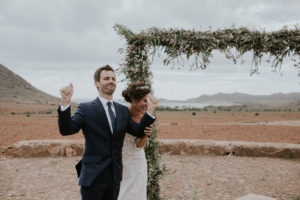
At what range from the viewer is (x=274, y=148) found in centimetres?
891

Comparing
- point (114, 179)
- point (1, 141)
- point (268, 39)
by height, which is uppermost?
point (268, 39)

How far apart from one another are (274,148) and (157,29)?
6685mm

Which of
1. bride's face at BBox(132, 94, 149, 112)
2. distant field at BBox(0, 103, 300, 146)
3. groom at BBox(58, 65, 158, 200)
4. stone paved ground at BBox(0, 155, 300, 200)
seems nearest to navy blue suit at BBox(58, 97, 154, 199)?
groom at BBox(58, 65, 158, 200)

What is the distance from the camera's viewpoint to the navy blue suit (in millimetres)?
2287

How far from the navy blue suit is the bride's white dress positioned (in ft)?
2.29

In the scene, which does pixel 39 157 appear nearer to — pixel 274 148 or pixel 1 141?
pixel 1 141

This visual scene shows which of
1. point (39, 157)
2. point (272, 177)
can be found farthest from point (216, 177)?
point (39, 157)

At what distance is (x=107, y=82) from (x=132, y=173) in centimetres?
127

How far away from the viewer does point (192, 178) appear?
6543 mm

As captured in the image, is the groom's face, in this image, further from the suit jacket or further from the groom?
the suit jacket

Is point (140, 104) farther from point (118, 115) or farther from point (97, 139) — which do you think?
point (97, 139)

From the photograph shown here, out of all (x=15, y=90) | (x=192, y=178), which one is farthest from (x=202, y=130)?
(x=15, y=90)

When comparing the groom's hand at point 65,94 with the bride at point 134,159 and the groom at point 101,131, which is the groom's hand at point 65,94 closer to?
the groom at point 101,131

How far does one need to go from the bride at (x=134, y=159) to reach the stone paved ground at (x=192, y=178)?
5.24 ft
